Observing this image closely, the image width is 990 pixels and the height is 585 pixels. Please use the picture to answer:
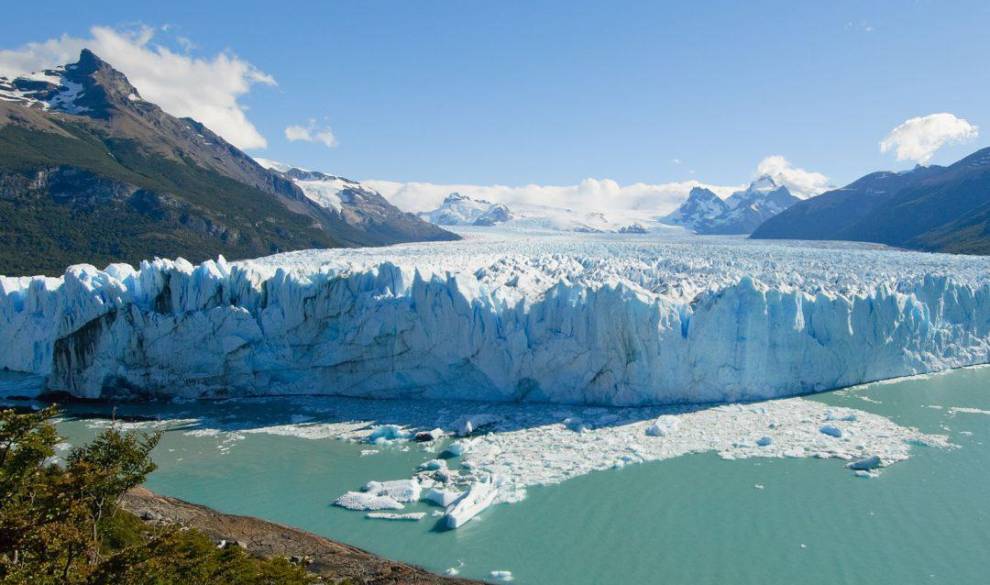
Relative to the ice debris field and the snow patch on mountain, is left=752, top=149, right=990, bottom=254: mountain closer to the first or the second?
the ice debris field

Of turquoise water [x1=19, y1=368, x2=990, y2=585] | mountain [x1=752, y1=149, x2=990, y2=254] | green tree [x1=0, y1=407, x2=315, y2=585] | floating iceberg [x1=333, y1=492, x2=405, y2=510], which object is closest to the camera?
green tree [x1=0, y1=407, x2=315, y2=585]

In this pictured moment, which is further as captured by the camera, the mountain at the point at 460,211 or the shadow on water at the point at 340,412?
the mountain at the point at 460,211

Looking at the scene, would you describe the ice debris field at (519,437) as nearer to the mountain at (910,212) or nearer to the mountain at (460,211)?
the mountain at (910,212)

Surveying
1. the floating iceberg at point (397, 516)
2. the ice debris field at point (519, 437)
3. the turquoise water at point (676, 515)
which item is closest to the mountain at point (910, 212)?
the ice debris field at point (519, 437)

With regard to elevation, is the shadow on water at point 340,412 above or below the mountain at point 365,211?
below

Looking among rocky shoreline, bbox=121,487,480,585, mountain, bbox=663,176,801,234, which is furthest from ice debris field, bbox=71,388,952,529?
mountain, bbox=663,176,801,234

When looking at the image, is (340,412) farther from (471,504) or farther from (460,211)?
(460,211)
